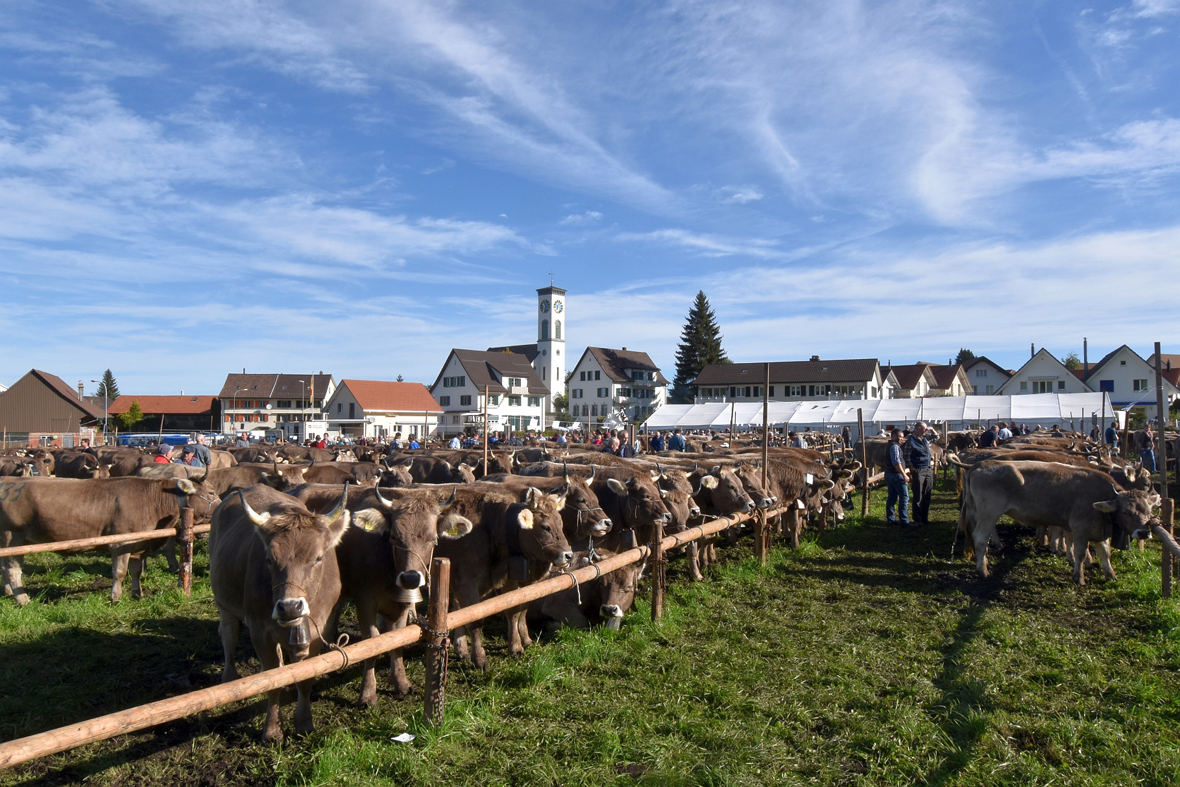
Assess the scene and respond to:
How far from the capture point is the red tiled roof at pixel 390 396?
69.6 m

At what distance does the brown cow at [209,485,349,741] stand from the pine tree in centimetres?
7701

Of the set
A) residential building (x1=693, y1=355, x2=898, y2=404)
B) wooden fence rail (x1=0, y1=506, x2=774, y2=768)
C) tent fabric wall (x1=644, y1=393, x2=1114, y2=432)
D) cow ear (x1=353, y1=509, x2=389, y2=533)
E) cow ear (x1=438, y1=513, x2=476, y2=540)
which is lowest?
wooden fence rail (x1=0, y1=506, x2=774, y2=768)

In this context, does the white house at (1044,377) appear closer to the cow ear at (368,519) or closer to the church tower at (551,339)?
the church tower at (551,339)

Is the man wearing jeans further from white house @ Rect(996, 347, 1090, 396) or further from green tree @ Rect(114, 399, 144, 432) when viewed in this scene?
green tree @ Rect(114, 399, 144, 432)

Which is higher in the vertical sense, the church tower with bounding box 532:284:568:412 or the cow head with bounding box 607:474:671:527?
the church tower with bounding box 532:284:568:412

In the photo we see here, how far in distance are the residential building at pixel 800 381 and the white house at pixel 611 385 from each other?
1183 cm

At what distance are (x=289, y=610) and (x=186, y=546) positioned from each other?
569cm

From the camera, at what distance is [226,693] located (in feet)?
13.1

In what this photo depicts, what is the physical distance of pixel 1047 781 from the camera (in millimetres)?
4602

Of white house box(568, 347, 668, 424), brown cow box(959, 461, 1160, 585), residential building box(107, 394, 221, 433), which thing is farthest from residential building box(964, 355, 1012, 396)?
residential building box(107, 394, 221, 433)

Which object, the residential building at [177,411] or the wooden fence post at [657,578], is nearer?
the wooden fence post at [657,578]

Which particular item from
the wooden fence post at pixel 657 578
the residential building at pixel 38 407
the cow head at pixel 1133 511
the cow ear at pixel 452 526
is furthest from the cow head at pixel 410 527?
the residential building at pixel 38 407

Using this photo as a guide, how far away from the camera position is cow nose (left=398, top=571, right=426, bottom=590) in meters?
5.52

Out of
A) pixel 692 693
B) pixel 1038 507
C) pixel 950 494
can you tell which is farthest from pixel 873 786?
pixel 950 494
